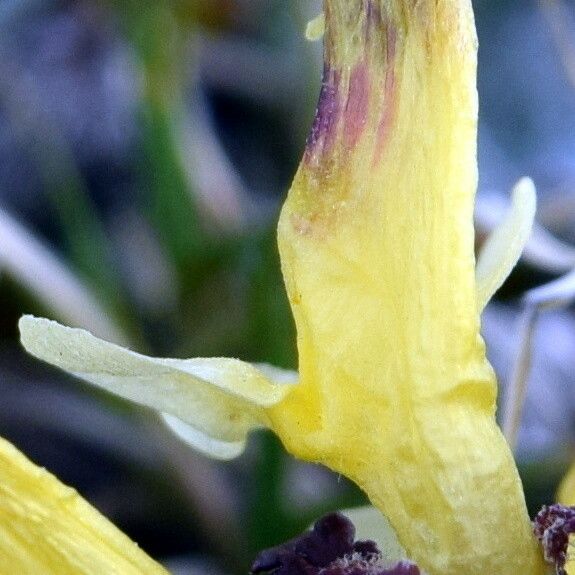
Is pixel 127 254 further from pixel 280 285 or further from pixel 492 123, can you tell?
pixel 492 123

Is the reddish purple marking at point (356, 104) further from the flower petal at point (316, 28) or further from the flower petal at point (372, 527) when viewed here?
the flower petal at point (372, 527)

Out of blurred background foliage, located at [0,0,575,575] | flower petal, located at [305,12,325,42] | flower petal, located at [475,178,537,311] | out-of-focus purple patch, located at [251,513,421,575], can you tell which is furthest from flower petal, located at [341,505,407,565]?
blurred background foliage, located at [0,0,575,575]

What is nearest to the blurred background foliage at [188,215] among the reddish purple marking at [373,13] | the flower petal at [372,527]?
the flower petal at [372,527]

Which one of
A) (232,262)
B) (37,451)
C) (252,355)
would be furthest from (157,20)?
(37,451)

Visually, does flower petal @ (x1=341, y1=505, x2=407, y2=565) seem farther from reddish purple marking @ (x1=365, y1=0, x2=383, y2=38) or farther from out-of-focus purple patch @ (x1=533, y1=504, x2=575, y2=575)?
reddish purple marking @ (x1=365, y1=0, x2=383, y2=38)

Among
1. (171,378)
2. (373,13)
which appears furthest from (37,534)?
(373,13)

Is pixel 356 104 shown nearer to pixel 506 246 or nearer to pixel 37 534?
pixel 506 246
